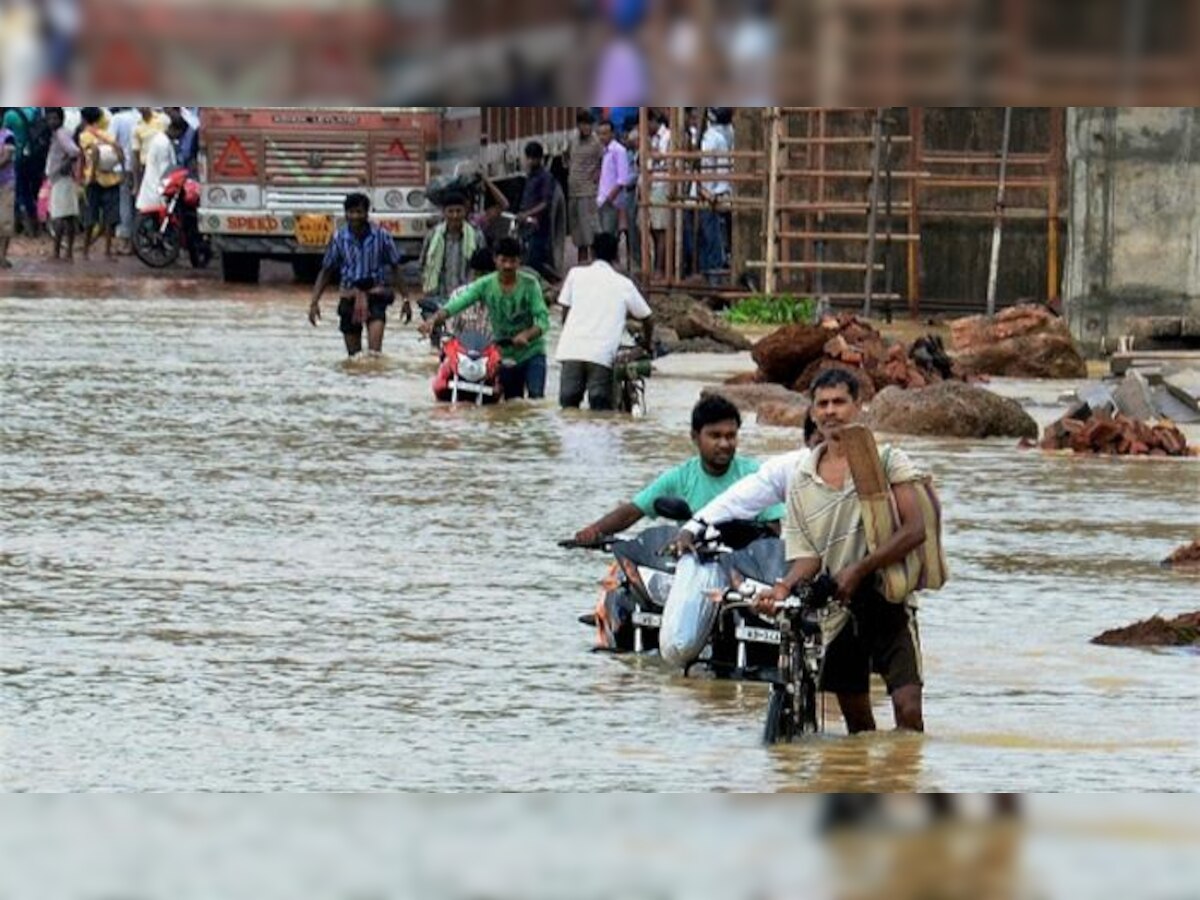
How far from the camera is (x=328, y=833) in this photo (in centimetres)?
616

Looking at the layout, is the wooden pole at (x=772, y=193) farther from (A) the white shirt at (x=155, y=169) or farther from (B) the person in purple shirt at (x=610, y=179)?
(A) the white shirt at (x=155, y=169)

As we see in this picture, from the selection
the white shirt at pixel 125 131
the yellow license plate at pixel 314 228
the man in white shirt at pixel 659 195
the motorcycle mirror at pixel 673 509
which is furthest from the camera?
the white shirt at pixel 125 131

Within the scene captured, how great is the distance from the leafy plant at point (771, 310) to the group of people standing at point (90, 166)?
9172 mm

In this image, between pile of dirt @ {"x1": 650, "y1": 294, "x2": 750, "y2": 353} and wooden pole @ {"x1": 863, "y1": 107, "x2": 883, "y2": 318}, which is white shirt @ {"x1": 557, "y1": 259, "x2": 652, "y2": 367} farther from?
wooden pole @ {"x1": 863, "y1": 107, "x2": 883, "y2": 318}

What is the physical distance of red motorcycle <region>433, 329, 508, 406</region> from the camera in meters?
19.4

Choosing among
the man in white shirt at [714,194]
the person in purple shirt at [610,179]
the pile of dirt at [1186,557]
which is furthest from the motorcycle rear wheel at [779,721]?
the person in purple shirt at [610,179]

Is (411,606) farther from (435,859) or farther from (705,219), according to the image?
(705,219)

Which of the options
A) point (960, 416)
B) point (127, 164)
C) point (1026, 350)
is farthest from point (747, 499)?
point (127, 164)

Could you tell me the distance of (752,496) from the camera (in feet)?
29.3

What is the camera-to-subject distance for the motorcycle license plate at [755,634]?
9.06 metres

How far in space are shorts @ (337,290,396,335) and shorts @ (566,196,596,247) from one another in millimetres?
8255

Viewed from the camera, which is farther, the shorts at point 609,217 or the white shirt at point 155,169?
the white shirt at point 155,169

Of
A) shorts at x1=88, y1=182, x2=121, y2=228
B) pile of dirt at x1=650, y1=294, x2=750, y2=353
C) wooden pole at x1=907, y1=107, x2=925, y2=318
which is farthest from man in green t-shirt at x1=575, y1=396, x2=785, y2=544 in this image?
shorts at x1=88, y1=182, x2=121, y2=228

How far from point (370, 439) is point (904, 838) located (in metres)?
11.7
